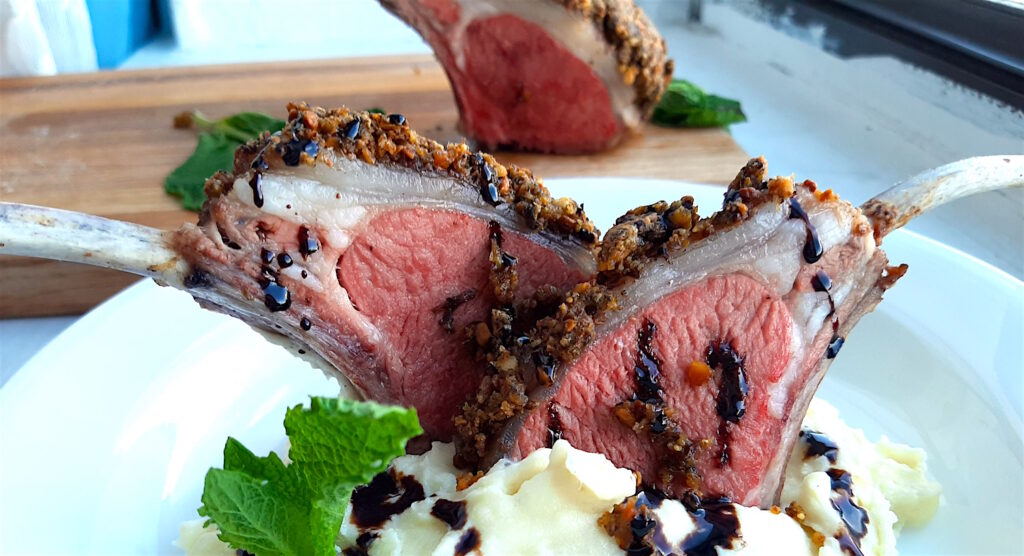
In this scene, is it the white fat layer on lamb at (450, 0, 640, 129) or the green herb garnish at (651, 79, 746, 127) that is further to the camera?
the green herb garnish at (651, 79, 746, 127)

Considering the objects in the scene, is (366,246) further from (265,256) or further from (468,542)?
(468,542)

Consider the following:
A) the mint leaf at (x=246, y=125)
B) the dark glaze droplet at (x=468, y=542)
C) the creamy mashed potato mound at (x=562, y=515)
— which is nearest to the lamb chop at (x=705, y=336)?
the creamy mashed potato mound at (x=562, y=515)

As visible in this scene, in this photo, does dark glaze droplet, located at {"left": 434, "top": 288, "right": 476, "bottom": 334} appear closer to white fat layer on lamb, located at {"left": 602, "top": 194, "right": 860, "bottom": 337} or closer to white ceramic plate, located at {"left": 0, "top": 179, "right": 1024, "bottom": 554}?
white fat layer on lamb, located at {"left": 602, "top": 194, "right": 860, "bottom": 337}

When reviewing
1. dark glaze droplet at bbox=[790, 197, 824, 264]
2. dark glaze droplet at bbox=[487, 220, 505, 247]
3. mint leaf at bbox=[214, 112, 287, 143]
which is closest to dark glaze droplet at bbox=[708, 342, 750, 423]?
dark glaze droplet at bbox=[790, 197, 824, 264]

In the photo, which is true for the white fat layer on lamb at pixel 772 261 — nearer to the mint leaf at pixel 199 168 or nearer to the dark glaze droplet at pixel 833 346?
the dark glaze droplet at pixel 833 346

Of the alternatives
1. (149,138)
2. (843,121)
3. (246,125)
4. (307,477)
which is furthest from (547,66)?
(307,477)

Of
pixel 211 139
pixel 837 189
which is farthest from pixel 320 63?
pixel 837 189

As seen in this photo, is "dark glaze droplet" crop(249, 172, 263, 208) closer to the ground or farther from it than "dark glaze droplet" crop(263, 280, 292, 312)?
farther from it

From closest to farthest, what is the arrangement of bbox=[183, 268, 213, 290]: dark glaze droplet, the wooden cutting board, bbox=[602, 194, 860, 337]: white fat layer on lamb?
bbox=[183, 268, 213, 290]: dark glaze droplet < bbox=[602, 194, 860, 337]: white fat layer on lamb < the wooden cutting board
